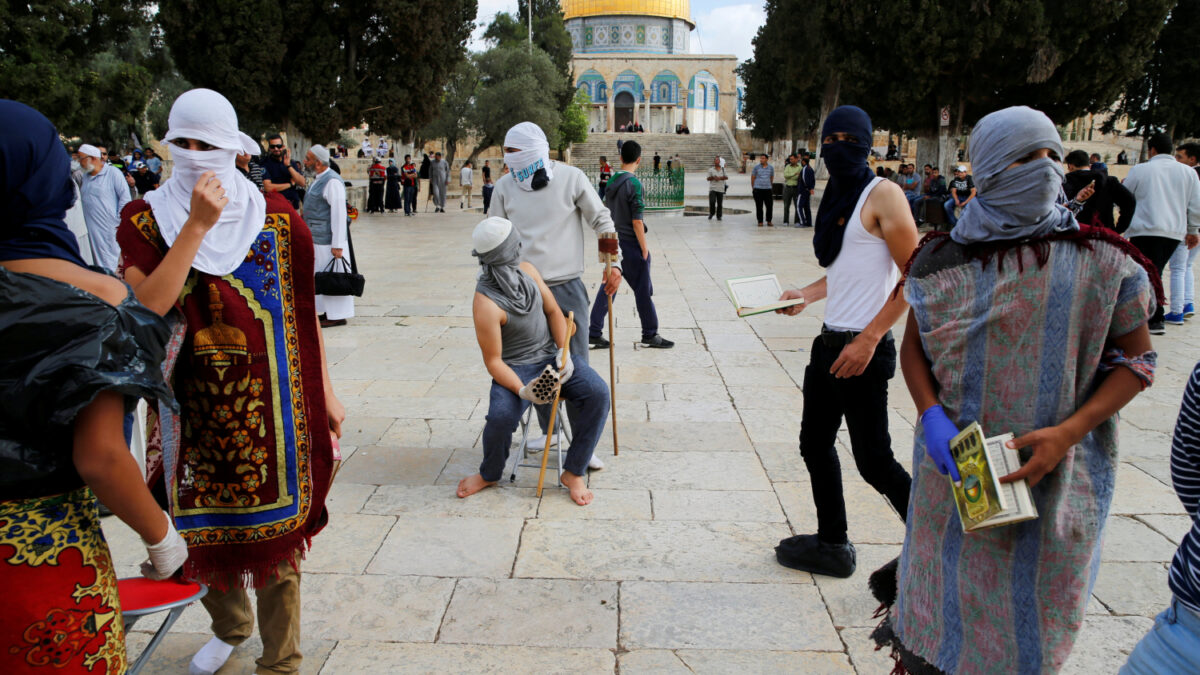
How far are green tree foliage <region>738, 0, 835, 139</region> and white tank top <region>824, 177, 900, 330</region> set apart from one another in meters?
18.8

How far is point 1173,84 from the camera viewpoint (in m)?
26.1

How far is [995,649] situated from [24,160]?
7.48ft

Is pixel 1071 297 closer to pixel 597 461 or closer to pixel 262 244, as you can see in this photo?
pixel 262 244

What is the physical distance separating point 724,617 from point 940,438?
1.36 metres

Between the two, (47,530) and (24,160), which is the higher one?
(24,160)

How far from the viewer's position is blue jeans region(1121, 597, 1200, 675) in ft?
4.92

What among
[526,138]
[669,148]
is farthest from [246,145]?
[669,148]

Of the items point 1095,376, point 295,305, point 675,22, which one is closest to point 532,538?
point 295,305

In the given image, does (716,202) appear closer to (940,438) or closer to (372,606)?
(372,606)

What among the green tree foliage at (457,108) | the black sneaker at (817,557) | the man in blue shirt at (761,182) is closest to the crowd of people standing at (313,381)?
the black sneaker at (817,557)

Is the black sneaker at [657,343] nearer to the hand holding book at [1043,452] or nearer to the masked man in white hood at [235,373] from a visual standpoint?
the masked man in white hood at [235,373]

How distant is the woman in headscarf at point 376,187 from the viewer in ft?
72.9

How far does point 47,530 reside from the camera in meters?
1.59

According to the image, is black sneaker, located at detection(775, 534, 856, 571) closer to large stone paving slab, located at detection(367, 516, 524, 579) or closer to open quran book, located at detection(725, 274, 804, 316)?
open quran book, located at detection(725, 274, 804, 316)
